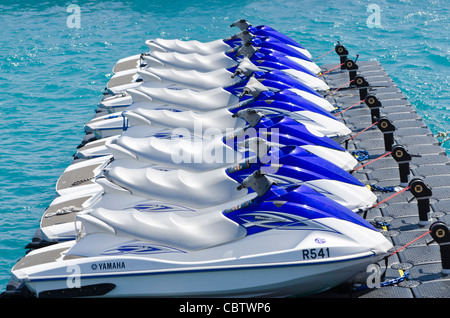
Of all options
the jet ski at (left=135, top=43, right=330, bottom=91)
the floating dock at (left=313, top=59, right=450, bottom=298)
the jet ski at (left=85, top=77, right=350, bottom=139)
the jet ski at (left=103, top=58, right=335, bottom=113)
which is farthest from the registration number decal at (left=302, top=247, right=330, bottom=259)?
the jet ski at (left=135, top=43, right=330, bottom=91)

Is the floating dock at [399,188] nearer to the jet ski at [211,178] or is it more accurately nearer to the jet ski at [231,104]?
the jet ski at [231,104]

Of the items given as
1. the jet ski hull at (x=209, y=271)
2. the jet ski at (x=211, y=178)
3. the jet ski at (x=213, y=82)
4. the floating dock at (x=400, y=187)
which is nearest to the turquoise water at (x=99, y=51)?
the jet ski at (x=213, y=82)

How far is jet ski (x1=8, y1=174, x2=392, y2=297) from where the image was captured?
8.16m

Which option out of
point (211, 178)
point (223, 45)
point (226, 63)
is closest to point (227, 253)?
point (211, 178)

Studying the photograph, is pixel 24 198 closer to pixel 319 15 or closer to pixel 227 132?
pixel 227 132

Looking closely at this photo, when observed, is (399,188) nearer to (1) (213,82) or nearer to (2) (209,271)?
(2) (209,271)

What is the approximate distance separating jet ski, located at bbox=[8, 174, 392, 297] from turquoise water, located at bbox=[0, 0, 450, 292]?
14.0 feet

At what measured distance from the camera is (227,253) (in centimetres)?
835

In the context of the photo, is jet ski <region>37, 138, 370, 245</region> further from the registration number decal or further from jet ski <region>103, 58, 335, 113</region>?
jet ski <region>103, 58, 335, 113</region>

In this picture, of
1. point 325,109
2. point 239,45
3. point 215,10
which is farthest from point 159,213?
point 215,10

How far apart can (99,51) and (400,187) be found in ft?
49.7

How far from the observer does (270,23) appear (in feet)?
79.9

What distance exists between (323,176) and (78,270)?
376 cm

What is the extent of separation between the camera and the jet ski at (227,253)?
816 centimetres
